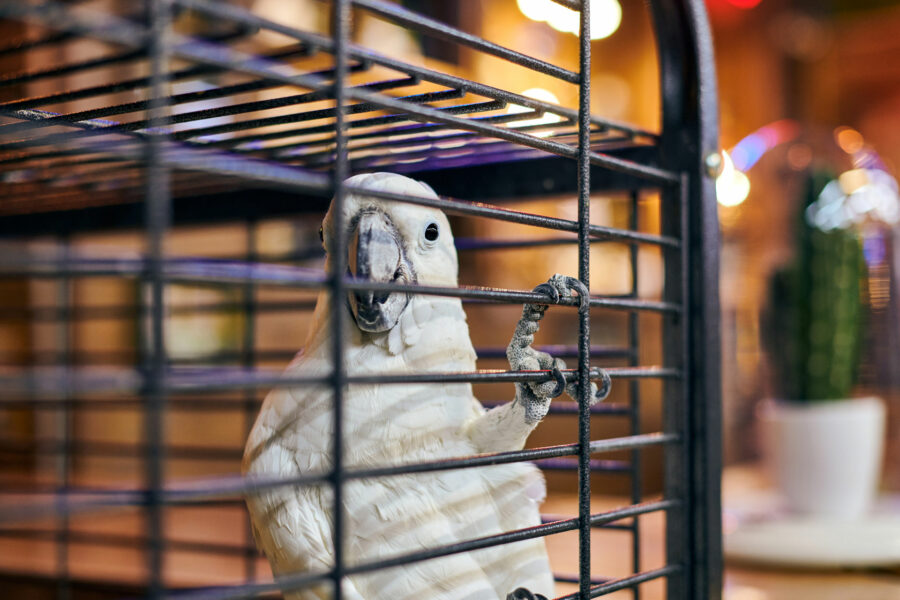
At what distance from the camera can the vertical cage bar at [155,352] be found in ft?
0.91

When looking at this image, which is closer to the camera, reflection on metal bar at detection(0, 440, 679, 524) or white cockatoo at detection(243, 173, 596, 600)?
reflection on metal bar at detection(0, 440, 679, 524)

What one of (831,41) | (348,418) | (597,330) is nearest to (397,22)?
(348,418)

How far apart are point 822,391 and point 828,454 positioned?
0.11 metres

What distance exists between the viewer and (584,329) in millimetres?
488

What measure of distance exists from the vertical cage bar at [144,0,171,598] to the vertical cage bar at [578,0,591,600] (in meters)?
0.27

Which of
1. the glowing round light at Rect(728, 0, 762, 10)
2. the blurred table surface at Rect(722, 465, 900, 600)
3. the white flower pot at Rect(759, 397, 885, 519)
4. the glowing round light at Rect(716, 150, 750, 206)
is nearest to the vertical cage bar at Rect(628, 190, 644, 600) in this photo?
the blurred table surface at Rect(722, 465, 900, 600)

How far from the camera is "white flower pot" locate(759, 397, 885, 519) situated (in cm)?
136

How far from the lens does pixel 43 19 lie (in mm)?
270

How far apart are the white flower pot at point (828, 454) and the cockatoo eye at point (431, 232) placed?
101 cm

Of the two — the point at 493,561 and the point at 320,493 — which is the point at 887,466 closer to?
the point at 493,561

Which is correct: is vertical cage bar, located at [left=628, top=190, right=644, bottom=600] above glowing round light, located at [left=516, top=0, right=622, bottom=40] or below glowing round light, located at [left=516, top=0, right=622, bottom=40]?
below

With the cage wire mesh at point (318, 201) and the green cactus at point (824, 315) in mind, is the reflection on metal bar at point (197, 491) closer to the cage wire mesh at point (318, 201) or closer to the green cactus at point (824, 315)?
the cage wire mesh at point (318, 201)

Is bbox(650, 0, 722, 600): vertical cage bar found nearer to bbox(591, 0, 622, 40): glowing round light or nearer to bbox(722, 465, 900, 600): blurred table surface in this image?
bbox(722, 465, 900, 600): blurred table surface

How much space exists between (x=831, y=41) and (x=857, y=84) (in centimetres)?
25
